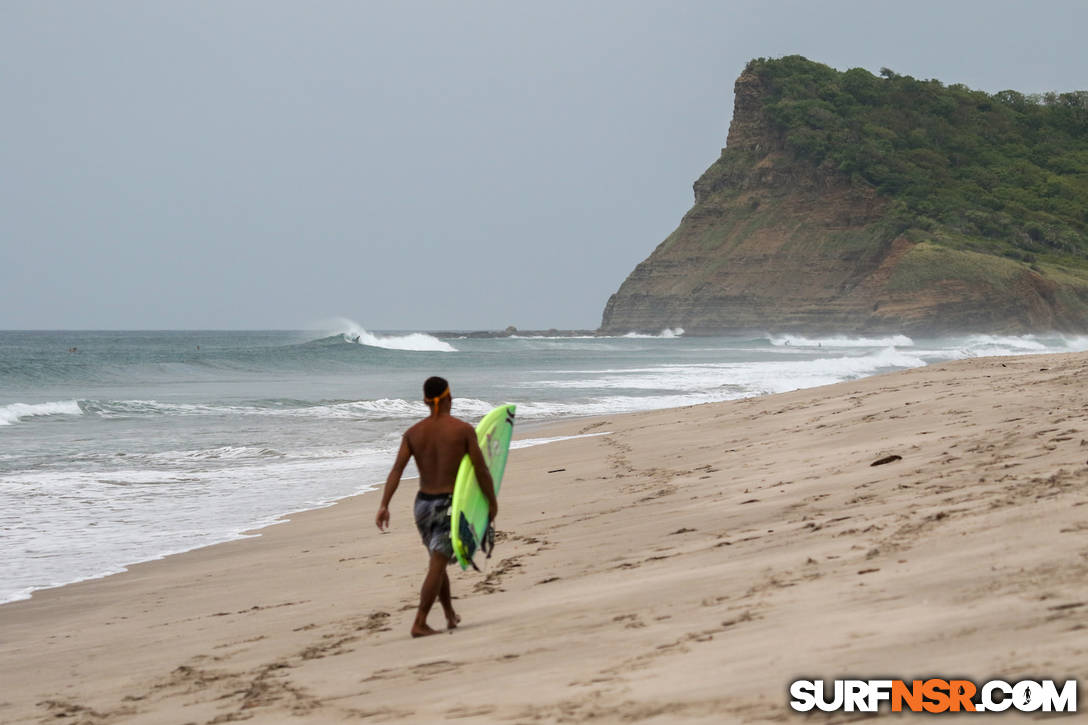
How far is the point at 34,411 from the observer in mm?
24531

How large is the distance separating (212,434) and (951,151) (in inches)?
4420

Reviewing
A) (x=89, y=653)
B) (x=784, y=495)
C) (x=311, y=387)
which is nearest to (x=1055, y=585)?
(x=784, y=495)

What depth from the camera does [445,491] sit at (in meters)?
5.25

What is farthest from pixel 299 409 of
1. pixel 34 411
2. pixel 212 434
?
pixel 34 411

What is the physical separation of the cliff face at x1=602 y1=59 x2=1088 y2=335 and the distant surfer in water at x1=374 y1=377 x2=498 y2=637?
9072 cm

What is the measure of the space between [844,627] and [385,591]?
3.49m

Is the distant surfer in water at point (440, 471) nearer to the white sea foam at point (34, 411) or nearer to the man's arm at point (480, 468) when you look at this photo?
the man's arm at point (480, 468)

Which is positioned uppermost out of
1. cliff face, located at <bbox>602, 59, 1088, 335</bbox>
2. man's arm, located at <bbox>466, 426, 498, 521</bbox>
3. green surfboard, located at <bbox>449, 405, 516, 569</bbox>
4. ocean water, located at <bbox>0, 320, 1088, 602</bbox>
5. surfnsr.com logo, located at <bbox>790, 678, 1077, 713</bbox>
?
cliff face, located at <bbox>602, 59, 1088, 335</bbox>

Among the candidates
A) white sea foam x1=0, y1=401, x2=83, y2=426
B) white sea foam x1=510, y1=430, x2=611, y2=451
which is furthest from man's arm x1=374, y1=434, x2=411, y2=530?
white sea foam x1=0, y1=401, x2=83, y2=426

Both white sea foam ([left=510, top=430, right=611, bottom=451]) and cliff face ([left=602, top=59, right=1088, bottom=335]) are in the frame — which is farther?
cliff face ([left=602, top=59, right=1088, bottom=335])

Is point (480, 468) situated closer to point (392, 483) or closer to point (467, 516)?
point (467, 516)

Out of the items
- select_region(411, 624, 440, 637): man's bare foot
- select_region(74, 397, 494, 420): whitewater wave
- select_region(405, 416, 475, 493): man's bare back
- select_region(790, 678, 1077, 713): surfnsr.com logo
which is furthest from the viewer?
select_region(74, 397, 494, 420): whitewater wave

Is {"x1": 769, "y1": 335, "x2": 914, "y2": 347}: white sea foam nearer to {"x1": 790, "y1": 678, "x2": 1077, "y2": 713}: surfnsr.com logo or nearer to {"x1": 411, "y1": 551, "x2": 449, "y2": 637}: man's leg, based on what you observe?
{"x1": 411, "y1": 551, "x2": 449, "y2": 637}: man's leg

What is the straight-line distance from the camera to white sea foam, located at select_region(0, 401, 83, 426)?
23266mm
